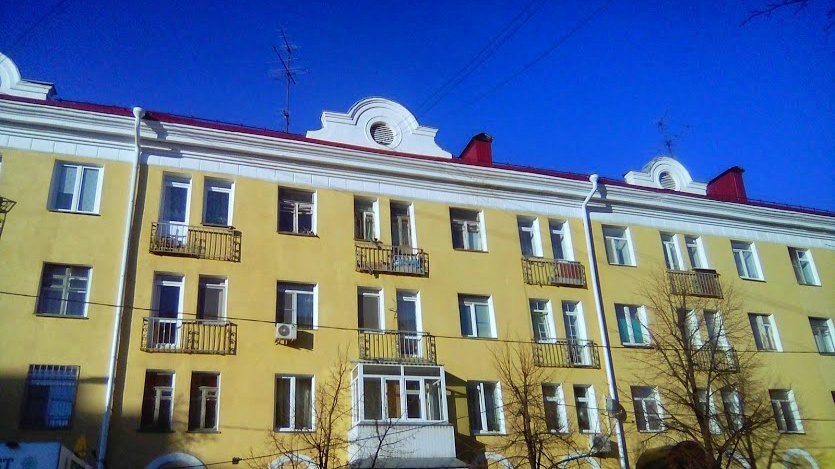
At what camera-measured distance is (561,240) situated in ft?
73.0

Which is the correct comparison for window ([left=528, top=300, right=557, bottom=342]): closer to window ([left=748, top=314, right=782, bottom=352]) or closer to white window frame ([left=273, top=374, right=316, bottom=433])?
white window frame ([left=273, top=374, right=316, bottom=433])

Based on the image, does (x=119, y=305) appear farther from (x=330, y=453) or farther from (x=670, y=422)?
(x=670, y=422)

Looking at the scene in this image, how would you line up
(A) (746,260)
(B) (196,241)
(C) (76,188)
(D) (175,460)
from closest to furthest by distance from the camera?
(D) (175,460) → (C) (76,188) → (B) (196,241) → (A) (746,260)

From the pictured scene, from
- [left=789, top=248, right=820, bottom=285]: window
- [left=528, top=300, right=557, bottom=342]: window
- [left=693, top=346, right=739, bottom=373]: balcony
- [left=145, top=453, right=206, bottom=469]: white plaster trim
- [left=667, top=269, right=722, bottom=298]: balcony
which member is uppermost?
[left=789, top=248, right=820, bottom=285]: window

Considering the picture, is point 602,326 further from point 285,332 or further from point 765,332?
point 285,332

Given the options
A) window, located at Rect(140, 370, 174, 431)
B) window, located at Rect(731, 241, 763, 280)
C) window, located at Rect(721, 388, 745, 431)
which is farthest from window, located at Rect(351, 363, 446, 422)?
window, located at Rect(731, 241, 763, 280)

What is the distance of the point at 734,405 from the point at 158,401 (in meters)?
16.2

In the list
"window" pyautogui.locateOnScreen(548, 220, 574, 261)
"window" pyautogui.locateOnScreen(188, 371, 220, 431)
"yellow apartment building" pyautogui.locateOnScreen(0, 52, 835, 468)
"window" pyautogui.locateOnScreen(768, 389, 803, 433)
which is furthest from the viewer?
"window" pyautogui.locateOnScreen(548, 220, 574, 261)

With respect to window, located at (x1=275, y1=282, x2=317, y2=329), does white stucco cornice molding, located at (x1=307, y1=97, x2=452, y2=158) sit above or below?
above

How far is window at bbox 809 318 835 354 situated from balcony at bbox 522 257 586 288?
917 centimetres

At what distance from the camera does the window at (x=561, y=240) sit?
21875 millimetres

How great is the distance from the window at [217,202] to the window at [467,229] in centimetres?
639

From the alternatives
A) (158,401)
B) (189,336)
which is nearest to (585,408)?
(189,336)

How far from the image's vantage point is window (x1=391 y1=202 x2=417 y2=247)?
20203 millimetres
